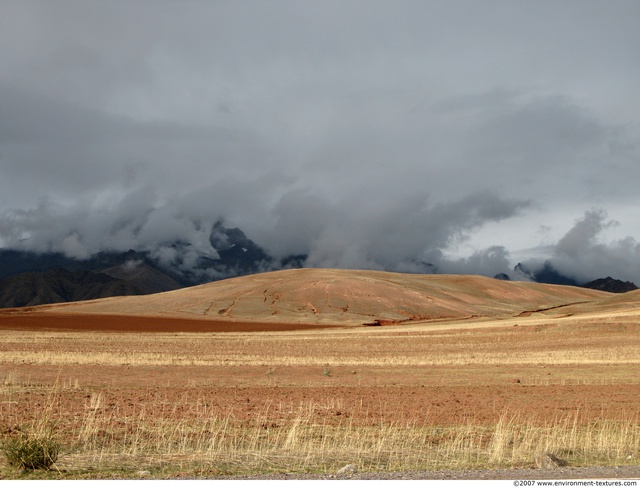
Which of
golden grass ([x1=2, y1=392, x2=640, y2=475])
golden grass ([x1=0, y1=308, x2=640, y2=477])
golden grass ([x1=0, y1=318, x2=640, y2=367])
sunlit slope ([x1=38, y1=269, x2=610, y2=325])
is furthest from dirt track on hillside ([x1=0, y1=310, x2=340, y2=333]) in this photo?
golden grass ([x1=2, y1=392, x2=640, y2=475])

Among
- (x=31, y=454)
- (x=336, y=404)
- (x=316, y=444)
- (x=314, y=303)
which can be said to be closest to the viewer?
(x=31, y=454)

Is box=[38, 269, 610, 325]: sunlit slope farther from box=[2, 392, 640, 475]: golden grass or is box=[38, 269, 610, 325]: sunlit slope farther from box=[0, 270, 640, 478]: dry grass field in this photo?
box=[2, 392, 640, 475]: golden grass

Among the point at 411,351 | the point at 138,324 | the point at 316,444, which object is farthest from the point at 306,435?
the point at 138,324

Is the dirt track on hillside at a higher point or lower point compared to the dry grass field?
lower

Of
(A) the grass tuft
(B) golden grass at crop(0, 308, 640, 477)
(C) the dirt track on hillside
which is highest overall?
(A) the grass tuft

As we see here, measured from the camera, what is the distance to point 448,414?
827 inches

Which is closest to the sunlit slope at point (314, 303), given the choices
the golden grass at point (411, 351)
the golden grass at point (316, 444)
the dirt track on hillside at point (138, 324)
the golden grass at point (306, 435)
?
the dirt track on hillside at point (138, 324)

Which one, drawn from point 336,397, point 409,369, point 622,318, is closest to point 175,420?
point 336,397

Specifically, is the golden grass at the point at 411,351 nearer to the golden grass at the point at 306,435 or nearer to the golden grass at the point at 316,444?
the golden grass at the point at 306,435

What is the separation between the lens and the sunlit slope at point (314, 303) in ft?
434

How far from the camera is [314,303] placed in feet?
475

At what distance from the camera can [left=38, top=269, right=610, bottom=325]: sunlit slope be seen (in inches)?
5207

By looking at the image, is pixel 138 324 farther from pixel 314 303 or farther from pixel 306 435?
pixel 306 435

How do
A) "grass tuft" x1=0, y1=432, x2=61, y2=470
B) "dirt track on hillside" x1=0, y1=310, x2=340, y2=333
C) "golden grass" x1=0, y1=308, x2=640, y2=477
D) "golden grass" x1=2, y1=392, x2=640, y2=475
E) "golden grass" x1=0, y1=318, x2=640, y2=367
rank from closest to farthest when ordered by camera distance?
"grass tuft" x1=0, y1=432, x2=61, y2=470 → "golden grass" x1=2, y1=392, x2=640, y2=475 → "golden grass" x1=0, y1=308, x2=640, y2=477 → "golden grass" x1=0, y1=318, x2=640, y2=367 → "dirt track on hillside" x1=0, y1=310, x2=340, y2=333
